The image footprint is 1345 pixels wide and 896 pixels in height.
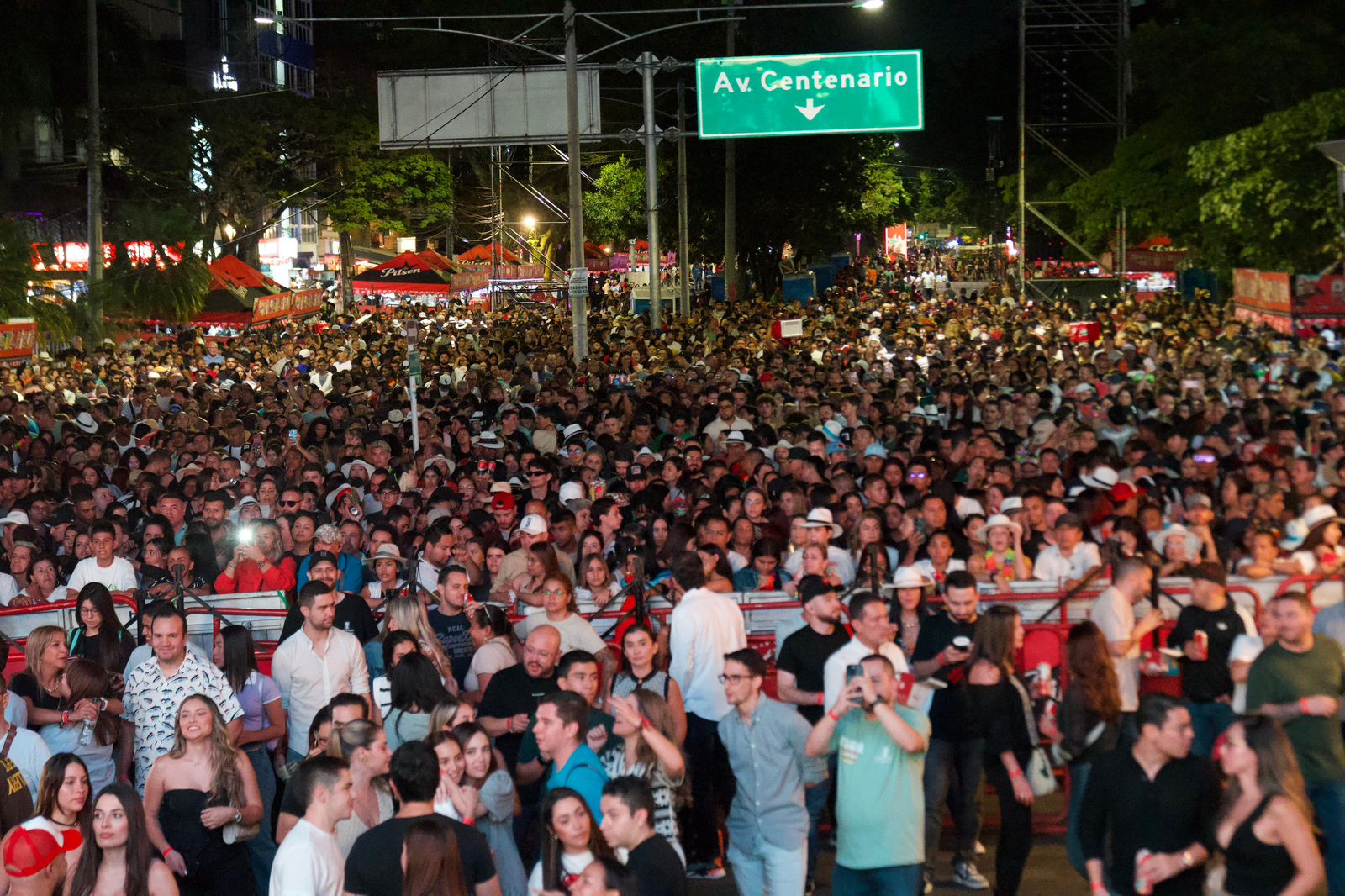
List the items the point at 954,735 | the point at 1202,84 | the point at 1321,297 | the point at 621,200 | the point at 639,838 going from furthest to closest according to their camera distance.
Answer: the point at 621,200 < the point at 1202,84 < the point at 1321,297 < the point at 954,735 < the point at 639,838

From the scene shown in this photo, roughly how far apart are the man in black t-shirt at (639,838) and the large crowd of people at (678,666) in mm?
13

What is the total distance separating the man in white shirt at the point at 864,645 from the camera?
7.05 m

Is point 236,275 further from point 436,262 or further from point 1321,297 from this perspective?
point 1321,297

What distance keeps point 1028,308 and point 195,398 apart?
23.2 meters

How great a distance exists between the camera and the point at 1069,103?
192 ft

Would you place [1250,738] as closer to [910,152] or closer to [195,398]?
[195,398]

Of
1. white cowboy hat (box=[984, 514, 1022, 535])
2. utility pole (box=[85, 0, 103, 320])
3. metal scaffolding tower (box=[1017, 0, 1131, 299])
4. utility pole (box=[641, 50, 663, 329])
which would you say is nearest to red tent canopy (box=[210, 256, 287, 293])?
utility pole (box=[85, 0, 103, 320])

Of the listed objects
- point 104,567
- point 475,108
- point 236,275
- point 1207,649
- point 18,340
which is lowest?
point 1207,649

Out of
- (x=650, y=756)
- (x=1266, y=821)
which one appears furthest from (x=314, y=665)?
(x=1266, y=821)

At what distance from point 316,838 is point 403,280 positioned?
116 feet

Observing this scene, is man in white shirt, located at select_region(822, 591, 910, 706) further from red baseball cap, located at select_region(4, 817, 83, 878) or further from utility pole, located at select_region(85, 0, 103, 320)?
utility pole, located at select_region(85, 0, 103, 320)

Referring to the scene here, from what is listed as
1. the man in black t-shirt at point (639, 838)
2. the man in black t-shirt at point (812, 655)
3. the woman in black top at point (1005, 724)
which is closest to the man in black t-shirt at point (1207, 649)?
the woman in black top at point (1005, 724)

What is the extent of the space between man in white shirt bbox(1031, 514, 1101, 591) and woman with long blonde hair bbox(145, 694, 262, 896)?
15.7ft

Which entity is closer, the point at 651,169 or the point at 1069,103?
the point at 651,169
